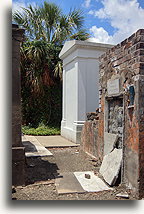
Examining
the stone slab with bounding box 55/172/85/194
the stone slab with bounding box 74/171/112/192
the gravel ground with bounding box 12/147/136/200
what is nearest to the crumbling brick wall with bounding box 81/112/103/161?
the gravel ground with bounding box 12/147/136/200

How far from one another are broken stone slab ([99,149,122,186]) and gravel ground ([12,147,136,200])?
17cm

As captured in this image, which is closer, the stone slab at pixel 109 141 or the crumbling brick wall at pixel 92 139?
the stone slab at pixel 109 141

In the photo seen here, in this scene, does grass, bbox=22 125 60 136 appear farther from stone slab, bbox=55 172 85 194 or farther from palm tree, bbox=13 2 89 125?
stone slab, bbox=55 172 85 194

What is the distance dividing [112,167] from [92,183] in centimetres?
45

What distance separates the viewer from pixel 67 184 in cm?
354

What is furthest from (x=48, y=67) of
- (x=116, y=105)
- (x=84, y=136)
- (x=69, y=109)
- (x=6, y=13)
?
(x=6, y=13)

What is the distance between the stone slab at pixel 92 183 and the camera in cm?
337

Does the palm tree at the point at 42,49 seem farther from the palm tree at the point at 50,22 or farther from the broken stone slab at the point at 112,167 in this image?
the broken stone slab at the point at 112,167

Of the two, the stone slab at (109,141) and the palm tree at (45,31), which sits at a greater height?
the palm tree at (45,31)

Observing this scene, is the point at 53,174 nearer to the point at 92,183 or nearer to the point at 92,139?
the point at 92,183

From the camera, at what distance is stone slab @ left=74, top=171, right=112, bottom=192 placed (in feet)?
11.1

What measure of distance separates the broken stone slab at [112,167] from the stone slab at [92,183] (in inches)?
4.5

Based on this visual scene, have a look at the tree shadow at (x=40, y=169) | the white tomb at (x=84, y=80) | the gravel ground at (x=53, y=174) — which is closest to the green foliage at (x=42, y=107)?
the white tomb at (x=84, y=80)

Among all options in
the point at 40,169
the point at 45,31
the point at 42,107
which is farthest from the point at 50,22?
the point at 40,169
